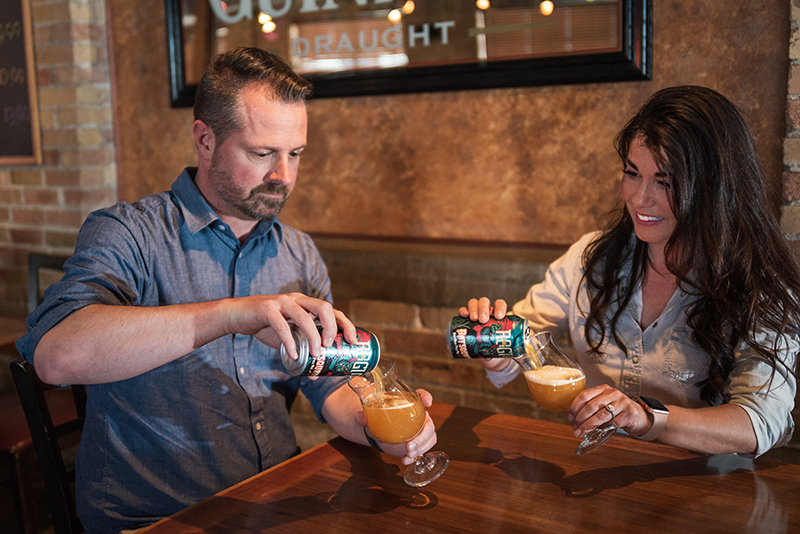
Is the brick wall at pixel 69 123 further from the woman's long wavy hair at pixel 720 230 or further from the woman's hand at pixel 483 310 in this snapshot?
the woman's long wavy hair at pixel 720 230

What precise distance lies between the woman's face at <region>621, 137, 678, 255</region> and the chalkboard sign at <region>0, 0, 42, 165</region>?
2.61 m

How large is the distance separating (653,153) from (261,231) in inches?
36.7

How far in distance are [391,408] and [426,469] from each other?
0.17 m

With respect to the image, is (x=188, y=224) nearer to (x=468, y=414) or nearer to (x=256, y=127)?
(x=256, y=127)

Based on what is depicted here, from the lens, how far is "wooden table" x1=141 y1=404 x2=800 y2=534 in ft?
3.39

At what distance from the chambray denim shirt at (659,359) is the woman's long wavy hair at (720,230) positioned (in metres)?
0.03

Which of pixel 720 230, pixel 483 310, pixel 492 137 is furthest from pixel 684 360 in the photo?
pixel 492 137

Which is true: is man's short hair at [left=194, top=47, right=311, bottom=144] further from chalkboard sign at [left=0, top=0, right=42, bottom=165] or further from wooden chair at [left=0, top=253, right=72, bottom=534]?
chalkboard sign at [left=0, top=0, right=42, bottom=165]

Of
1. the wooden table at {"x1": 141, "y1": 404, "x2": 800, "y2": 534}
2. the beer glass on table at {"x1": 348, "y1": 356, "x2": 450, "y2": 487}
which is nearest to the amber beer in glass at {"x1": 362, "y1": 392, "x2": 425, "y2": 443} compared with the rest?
the beer glass on table at {"x1": 348, "y1": 356, "x2": 450, "y2": 487}

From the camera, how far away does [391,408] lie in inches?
44.6

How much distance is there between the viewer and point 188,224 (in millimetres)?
1470

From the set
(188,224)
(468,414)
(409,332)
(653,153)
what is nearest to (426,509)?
(468,414)

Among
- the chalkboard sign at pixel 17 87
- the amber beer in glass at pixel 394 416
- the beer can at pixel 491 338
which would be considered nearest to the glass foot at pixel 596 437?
the beer can at pixel 491 338

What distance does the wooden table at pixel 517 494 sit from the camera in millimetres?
1033
